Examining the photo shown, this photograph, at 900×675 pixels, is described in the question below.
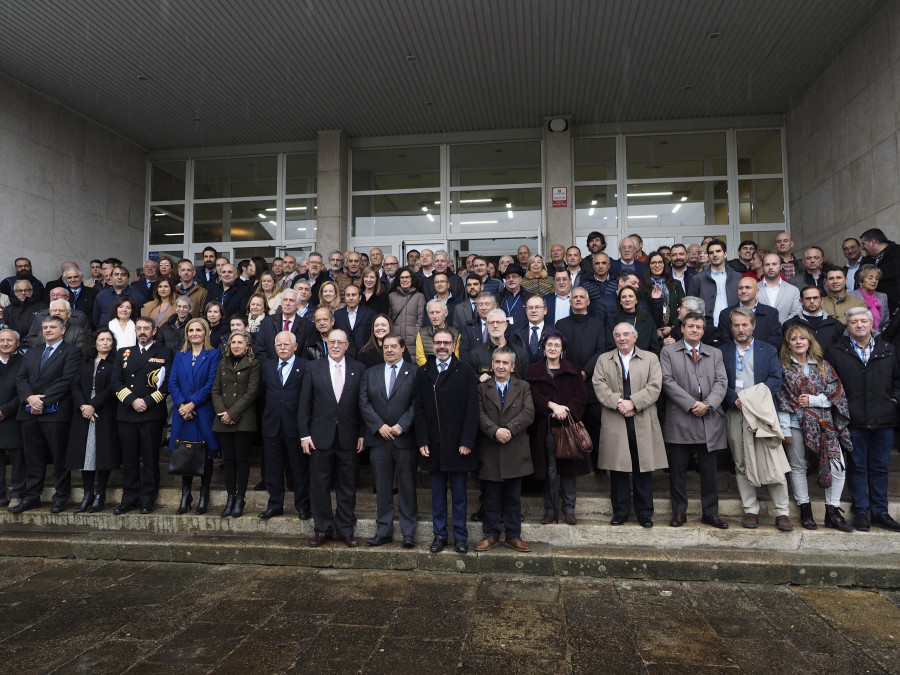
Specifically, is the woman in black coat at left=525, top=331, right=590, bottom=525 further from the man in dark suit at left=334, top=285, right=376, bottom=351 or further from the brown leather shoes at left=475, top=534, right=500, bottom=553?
the man in dark suit at left=334, top=285, right=376, bottom=351

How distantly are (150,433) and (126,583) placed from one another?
5.27ft

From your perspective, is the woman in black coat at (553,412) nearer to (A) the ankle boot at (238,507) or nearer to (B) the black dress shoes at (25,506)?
(A) the ankle boot at (238,507)

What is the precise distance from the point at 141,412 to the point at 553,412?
13.2 feet

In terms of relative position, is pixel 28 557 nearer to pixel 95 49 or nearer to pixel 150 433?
pixel 150 433

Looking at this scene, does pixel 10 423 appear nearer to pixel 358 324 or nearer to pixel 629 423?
pixel 358 324

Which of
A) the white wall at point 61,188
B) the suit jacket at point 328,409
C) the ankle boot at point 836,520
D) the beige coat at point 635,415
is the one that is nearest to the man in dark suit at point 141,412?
the suit jacket at point 328,409

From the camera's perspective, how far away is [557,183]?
11945mm

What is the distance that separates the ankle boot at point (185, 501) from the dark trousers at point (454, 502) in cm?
259

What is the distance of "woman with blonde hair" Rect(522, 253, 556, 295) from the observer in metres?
7.00

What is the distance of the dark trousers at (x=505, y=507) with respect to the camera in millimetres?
5062

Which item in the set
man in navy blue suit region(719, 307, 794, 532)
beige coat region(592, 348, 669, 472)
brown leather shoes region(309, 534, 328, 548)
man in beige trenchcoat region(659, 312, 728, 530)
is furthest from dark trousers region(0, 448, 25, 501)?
man in navy blue suit region(719, 307, 794, 532)

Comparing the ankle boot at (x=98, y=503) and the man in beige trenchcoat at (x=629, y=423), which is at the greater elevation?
the man in beige trenchcoat at (x=629, y=423)

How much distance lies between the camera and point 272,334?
6.22 meters

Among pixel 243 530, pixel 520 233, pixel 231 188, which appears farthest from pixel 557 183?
pixel 243 530
